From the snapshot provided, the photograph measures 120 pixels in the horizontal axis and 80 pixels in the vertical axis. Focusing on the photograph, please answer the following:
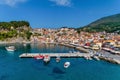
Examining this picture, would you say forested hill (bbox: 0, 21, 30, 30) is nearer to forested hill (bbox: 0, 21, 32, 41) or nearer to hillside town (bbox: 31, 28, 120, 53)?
forested hill (bbox: 0, 21, 32, 41)

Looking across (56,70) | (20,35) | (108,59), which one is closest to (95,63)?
(108,59)

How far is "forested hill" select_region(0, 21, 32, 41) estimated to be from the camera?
94906mm

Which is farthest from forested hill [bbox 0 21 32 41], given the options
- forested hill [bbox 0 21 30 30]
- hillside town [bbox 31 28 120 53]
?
hillside town [bbox 31 28 120 53]

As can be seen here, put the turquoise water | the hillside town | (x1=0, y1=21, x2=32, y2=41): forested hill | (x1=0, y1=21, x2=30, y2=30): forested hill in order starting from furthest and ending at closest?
(x1=0, y1=21, x2=30, y2=30): forested hill < (x1=0, y1=21, x2=32, y2=41): forested hill < the hillside town < the turquoise water

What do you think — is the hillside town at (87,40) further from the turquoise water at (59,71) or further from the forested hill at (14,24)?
the turquoise water at (59,71)

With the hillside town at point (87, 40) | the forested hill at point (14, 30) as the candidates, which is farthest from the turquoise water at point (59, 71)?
the forested hill at point (14, 30)

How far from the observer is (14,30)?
102 metres

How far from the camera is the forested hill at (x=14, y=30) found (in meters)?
94.9

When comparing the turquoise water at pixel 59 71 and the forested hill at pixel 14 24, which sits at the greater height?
the forested hill at pixel 14 24

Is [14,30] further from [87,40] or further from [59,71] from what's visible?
[59,71]

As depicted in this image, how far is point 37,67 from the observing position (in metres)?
38.9

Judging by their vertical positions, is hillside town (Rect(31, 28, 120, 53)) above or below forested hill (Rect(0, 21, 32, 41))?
below

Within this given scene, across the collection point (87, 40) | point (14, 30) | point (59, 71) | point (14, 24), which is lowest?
Result: point (59, 71)

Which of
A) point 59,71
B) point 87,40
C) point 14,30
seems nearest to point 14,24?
point 14,30
